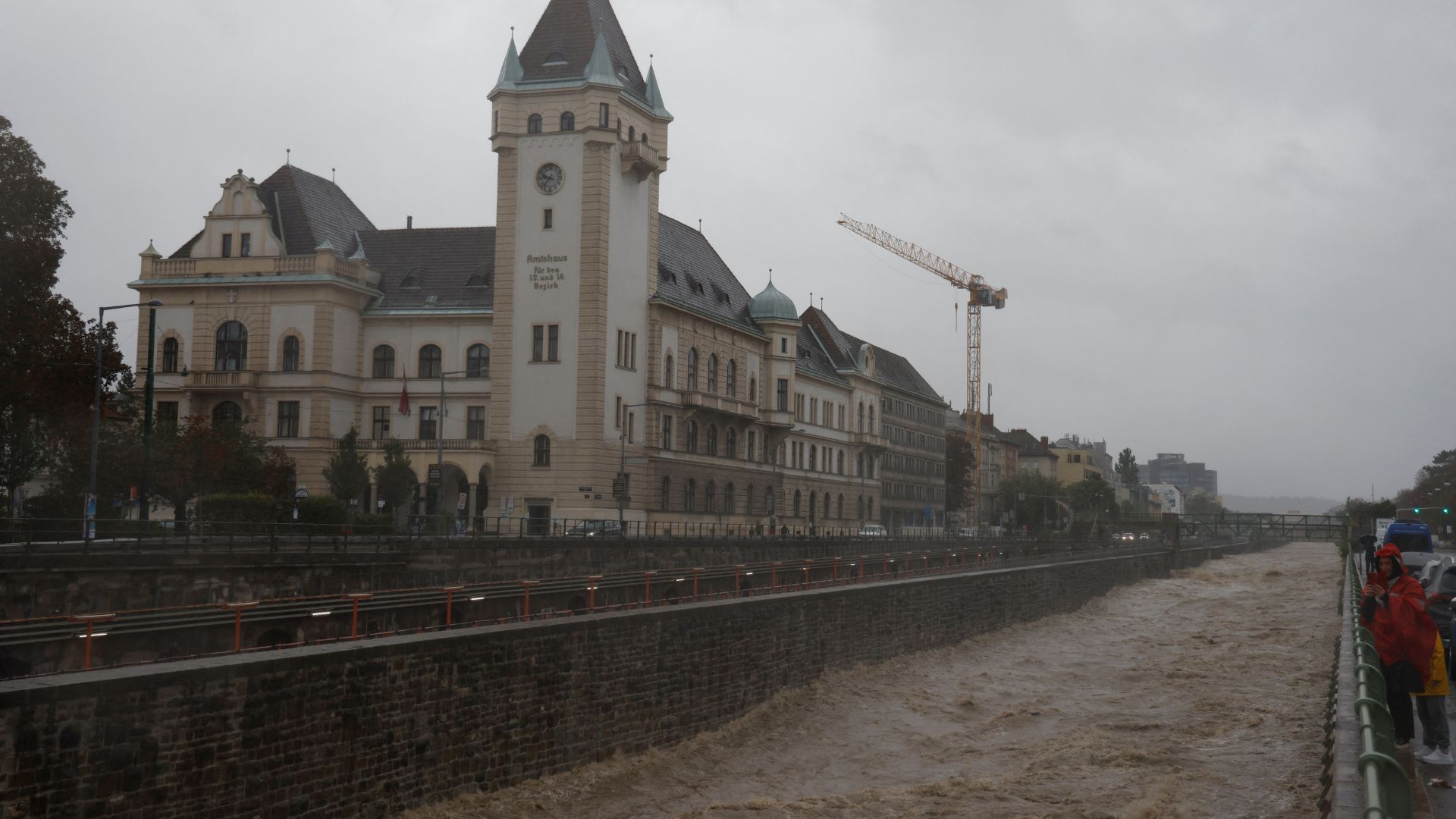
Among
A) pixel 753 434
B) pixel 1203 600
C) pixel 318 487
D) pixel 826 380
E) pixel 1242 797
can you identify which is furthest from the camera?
pixel 826 380

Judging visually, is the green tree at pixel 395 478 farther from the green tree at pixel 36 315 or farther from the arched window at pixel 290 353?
the green tree at pixel 36 315

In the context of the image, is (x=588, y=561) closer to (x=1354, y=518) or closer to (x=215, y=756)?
(x=215, y=756)

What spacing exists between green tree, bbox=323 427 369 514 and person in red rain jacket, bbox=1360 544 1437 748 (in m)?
54.3

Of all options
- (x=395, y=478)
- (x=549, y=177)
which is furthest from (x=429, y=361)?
(x=395, y=478)

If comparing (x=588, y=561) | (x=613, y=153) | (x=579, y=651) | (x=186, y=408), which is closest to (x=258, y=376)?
(x=186, y=408)

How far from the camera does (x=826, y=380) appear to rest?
11431 centimetres

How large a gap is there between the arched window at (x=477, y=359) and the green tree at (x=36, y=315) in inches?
1427

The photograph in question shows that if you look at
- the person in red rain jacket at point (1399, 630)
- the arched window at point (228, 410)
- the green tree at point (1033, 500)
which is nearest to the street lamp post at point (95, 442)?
the person in red rain jacket at point (1399, 630)

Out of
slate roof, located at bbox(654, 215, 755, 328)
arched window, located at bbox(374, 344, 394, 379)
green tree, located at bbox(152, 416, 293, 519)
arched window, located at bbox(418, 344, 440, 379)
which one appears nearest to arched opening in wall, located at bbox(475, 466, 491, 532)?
arched window, located at bbox(418, 344, 440, 379)

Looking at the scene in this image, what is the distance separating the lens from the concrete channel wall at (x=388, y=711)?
15.0 m

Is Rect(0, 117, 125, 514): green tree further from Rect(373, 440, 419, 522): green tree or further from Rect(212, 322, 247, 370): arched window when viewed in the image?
Rect(212, 322, 247, 370): arched window

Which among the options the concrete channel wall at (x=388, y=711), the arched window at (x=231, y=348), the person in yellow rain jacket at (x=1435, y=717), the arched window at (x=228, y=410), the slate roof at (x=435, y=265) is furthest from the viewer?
the slate roof at (x=435, y=265)

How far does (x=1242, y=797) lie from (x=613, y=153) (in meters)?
64.3

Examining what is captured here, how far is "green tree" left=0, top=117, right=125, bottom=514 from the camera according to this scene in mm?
43812
